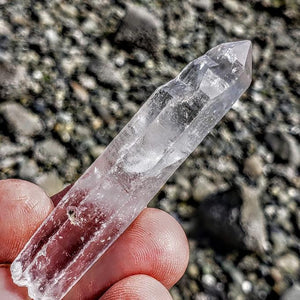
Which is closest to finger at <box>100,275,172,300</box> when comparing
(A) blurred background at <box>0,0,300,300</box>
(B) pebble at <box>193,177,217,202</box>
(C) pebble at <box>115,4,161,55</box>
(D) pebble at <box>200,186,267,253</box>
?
(A) blurred background at <box>0,0,300,300</box>

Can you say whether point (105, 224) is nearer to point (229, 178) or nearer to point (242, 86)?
point (242, 86)

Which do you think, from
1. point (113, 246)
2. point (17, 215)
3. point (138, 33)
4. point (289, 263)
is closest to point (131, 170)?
point (113, 246)

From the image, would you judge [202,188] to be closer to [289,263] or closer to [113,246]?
[289,263]

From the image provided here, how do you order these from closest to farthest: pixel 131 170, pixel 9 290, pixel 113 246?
pixel 131 170 → pixel 9 290 → pixel 113 246

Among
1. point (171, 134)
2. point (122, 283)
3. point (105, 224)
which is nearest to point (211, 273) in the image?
point (122, 283)

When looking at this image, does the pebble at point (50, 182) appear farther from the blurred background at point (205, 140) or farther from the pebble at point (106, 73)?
the pebble at point (106, 73)

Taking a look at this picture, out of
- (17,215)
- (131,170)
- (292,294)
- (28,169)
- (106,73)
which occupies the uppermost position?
(131,170)
